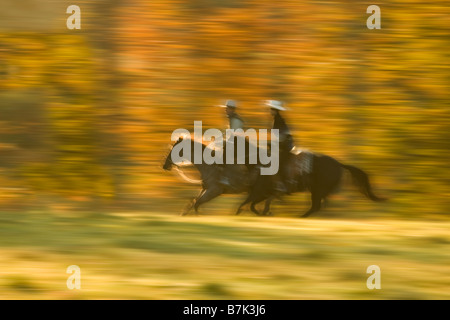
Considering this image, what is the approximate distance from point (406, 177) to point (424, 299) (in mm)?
8941

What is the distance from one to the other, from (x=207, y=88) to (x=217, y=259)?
25.9 feet

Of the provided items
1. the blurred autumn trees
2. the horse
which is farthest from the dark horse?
the blurred autumn trees

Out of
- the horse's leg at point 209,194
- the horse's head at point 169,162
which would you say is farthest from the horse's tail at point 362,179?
the horse's head at point 169,162

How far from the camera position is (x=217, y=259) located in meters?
8.12

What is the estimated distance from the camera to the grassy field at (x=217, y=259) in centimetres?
682

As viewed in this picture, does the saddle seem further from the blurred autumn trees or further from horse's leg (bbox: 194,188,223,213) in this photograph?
the blurred autumn trees

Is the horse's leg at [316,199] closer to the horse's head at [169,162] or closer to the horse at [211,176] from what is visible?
the horse at [211,176]

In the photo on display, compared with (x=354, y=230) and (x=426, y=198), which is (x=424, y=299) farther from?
(x=426, y=198)

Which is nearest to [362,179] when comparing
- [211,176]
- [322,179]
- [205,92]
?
[322,179]

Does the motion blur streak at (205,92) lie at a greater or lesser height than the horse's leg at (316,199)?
greater

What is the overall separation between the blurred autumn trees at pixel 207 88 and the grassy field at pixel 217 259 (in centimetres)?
425

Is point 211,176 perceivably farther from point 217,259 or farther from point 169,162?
point 217,259

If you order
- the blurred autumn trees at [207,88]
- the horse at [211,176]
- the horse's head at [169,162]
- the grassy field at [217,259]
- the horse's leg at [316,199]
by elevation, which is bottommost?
the grassy field at [217,259]

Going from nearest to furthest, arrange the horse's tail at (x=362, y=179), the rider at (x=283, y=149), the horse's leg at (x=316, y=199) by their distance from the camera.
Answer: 1. the rider at (x=283, y=149)
2. the horse's tail at (x=362, y=179)
3. the horse's leg at (x=316, y=199)
